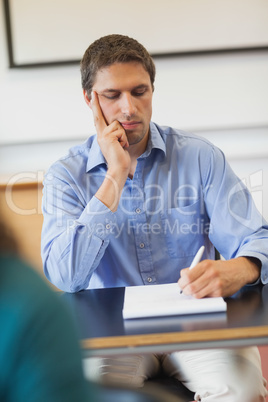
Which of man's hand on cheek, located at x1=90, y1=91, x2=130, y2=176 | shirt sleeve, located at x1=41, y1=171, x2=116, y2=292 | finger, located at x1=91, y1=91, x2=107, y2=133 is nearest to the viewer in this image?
shirt sleeve, located at x1=41, y1=171, x2=116, y2=292

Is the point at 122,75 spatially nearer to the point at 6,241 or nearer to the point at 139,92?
the point at 139,92

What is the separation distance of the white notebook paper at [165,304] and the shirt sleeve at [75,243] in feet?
0.68

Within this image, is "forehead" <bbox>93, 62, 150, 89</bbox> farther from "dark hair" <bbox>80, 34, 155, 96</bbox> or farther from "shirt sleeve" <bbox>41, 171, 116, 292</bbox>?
"shirt sleeve" <bbox>41, 171, 116, 292</bbox>

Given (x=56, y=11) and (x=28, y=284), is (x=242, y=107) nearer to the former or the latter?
(x=56, y=11)

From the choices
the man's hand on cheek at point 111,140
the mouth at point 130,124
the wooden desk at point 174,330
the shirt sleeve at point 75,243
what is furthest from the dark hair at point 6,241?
the mouth at point 130,124

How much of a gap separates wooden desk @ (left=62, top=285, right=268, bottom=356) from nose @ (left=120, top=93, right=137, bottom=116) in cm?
67

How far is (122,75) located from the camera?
Result: 5.25ft

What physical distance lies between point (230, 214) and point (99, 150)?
0.45m

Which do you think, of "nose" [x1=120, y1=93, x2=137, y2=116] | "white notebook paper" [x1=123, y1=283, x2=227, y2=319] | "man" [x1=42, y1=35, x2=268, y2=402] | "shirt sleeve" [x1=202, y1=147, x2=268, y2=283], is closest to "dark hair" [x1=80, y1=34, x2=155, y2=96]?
"man" [x1=42, y1=35, x2=268, y2=402]

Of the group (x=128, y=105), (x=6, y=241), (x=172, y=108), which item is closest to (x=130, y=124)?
(x=128, y=105)

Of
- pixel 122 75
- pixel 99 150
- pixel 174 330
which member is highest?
pixel 122 75

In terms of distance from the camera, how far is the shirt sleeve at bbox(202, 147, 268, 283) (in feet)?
4.66

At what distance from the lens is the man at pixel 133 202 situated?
1397 mm

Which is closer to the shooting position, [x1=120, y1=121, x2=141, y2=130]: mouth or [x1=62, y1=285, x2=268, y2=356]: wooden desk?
[x1=62, y1=285, x2=268, y2=356]: wooden desk
